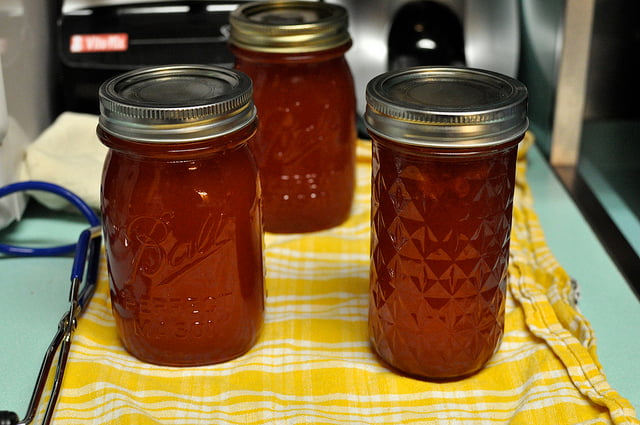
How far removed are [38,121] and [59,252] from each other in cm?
26

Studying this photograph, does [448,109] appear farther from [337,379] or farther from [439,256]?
[337,379]

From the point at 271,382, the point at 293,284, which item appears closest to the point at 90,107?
the point at 293,284

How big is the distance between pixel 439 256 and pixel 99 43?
65 centimetres

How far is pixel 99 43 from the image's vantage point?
112cm

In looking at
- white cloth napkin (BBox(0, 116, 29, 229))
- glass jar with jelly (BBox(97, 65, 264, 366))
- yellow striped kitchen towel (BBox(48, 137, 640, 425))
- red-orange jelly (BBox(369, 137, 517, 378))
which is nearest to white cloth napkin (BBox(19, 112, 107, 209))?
white cloth napkin (BBox(0, 116, 29, 229))

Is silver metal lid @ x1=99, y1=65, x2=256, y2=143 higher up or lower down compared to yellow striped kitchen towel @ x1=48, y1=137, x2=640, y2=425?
higher up

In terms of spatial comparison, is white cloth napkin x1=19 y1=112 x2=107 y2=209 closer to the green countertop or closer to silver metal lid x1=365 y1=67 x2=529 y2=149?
the green countertop

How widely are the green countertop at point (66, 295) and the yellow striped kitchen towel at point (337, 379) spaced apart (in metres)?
0.03

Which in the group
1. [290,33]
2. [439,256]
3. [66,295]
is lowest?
[66,295]

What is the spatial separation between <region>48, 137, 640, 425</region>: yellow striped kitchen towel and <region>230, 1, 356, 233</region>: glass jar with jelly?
0.14m

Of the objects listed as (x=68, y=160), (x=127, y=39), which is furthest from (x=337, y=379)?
(x=127, y=39)

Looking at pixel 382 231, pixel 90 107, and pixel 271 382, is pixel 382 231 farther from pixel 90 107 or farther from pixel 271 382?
pixel 90 107

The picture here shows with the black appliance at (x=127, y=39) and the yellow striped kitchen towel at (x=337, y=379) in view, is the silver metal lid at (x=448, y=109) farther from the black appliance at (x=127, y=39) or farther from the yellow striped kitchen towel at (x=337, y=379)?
the black appliance at (x=127, y=39)

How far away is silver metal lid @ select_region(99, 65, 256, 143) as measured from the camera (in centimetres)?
62
